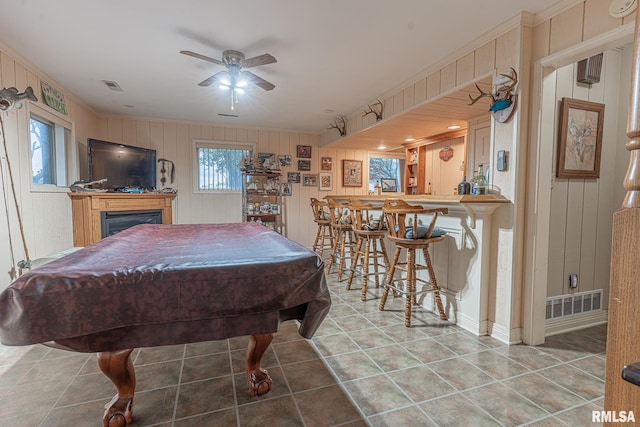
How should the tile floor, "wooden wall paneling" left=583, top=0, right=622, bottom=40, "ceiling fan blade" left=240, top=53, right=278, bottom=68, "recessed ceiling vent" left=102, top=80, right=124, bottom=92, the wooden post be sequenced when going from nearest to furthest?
the wooden post → the tile floor → "wooden wall paneling" left=583, top=0, right=622, bottom=40 → "ceiling fan blade" left=240, top=53, right=278, bottom=68 → "recessed ceiling vent" left=102, top=80, right=124, bottom=92

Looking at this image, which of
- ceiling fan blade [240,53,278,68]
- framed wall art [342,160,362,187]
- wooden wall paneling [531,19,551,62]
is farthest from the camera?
framed wall art [342,160,362,187]

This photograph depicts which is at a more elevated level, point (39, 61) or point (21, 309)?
point (39, 61)

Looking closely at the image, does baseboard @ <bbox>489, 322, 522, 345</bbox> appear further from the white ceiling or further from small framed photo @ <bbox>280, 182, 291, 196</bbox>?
small framed photo @ <bbox>280, 182, 291, 196</bbox>

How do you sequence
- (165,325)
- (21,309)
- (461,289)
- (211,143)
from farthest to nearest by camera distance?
(211,143), (461,289), (165,325), (21,309)

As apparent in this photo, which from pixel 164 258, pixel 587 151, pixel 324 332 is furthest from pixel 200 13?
pixel 587 151

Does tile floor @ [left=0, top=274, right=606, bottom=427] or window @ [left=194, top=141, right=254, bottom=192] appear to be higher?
window @ [left=194, top=141, right=254, bottom=192]

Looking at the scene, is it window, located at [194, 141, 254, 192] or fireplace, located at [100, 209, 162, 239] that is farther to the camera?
window, located at [194, 141, 254, 192]

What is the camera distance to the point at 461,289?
2.61 meters

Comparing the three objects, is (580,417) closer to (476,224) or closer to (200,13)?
(476,224)

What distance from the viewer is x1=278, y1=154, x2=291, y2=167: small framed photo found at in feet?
19.5

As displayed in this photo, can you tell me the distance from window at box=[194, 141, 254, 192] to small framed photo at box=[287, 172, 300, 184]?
85cm

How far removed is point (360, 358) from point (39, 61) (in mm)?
4024

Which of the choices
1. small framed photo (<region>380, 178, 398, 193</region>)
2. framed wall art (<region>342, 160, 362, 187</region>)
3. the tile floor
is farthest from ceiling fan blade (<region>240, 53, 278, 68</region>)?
small framed photo (<region>380, 178, 398, 193</region>)

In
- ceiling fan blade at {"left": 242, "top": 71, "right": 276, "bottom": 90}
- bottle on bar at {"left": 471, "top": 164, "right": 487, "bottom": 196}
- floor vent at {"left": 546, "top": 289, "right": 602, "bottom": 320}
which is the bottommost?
floor vent at {"left": 546, "top": 289, "right": 602, "bottom": 320}
